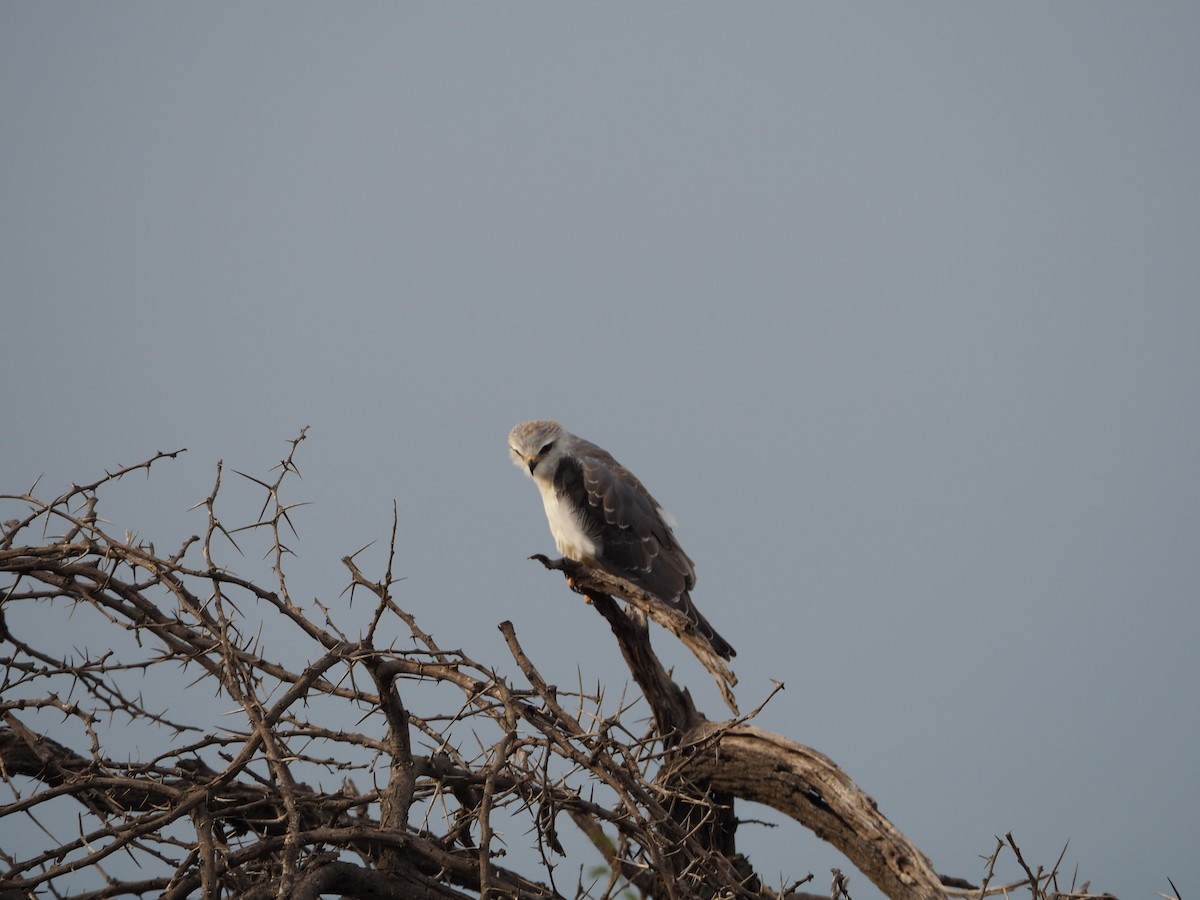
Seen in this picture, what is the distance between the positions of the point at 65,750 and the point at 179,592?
1111mm

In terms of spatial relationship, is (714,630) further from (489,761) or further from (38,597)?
(38,597)

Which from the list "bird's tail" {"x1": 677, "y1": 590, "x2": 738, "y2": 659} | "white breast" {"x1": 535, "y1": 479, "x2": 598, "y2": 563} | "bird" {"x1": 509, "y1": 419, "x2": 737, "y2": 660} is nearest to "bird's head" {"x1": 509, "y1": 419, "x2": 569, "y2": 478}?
"bird" {"x1": 509, "y1": 419, "x2": 737, "y2": 660}

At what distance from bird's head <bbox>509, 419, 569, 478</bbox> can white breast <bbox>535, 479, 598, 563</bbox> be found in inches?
5.2

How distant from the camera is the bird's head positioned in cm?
652

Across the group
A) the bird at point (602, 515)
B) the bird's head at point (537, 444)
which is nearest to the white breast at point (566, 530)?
the bird at point (602, 515)

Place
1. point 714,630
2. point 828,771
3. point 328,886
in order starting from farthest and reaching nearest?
1. point 714,630
2. point 828,771
3. point 328,886

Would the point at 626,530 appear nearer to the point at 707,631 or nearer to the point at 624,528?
the point at 624,528

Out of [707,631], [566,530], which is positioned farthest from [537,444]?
[707,631]

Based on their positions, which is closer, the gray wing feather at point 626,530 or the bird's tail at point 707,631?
the bird's tail at point 707,631

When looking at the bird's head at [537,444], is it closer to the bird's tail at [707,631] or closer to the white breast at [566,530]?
the white breast at [566,530]

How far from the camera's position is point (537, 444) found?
652cm

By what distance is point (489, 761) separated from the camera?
3016 mm

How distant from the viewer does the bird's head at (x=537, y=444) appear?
6.52 meters

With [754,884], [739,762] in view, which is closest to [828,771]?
[739,762]
